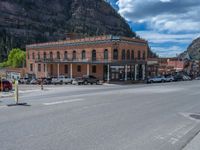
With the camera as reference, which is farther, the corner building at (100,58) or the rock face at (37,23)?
the rock face at (37,23)

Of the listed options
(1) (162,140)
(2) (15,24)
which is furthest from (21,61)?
(1) (162,140)

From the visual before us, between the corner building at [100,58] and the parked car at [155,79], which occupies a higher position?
the corner building at [100,58]

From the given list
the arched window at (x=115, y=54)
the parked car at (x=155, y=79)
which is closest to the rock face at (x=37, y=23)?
the parked car at (x=155, y=79)

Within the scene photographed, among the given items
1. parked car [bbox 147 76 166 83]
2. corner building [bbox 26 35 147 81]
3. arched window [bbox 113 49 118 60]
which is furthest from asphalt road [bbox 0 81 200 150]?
parked car [bbox 147 76 166 83]

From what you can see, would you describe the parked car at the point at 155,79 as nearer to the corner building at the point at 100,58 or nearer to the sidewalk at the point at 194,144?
the corner building at the point at 100,58

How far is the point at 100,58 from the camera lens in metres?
63.2

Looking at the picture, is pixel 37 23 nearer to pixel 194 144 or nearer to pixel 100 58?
pixel 100 58

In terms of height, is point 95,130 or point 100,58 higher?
point 100,58

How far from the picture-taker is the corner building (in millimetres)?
61656

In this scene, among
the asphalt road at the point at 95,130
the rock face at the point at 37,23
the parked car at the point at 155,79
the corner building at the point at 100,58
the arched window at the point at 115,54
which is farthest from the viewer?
the rock face at the point at 37,23

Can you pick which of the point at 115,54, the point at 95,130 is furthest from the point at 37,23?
the point at 95,130

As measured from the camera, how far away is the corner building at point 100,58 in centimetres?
6166

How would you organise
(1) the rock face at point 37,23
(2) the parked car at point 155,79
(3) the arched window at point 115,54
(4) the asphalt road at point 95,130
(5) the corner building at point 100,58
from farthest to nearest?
(1) the rock face at point 37,23, (2) the parked car at point 155,79, (5) the corner building at point 100,58, (3) the arched window at point 115,54, (4) the asphalt road at point 95,130

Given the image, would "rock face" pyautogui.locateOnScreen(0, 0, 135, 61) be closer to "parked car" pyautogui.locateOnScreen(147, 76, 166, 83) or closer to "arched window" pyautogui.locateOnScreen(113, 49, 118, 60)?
"parked car" pyautogui.locateOnScreen(147, 76, 166, 83)
